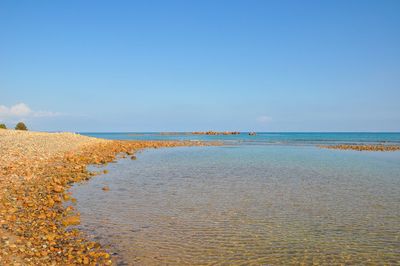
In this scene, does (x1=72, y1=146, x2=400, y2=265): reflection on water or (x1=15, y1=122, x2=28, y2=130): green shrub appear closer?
(x1=72, y1=146, x2=400, y2=265): reflection on water

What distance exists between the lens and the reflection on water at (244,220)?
7562 mm

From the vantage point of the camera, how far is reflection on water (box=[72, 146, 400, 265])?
7.56 metres

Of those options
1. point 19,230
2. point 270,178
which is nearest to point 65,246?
point 19,230

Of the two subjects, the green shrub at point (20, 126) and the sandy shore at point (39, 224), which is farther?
the green shrub at point (20, 126)

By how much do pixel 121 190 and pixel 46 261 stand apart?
8.48 metres

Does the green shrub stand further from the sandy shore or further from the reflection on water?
the reflection on water

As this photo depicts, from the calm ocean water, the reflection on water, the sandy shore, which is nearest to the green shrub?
the sandy shore

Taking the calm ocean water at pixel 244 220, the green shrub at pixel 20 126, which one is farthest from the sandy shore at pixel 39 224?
the green shrub at pixel 20 126

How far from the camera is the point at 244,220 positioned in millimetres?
10320

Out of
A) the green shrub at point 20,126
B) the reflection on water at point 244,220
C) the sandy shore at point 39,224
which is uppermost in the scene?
the green shrub at point 20,126

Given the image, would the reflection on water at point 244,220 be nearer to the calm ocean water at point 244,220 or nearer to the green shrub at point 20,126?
the calm ocean water at point 244,220

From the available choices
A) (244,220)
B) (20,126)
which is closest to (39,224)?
(244,220)

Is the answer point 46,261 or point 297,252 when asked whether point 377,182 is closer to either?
point 297,252

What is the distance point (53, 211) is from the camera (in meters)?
10.5
